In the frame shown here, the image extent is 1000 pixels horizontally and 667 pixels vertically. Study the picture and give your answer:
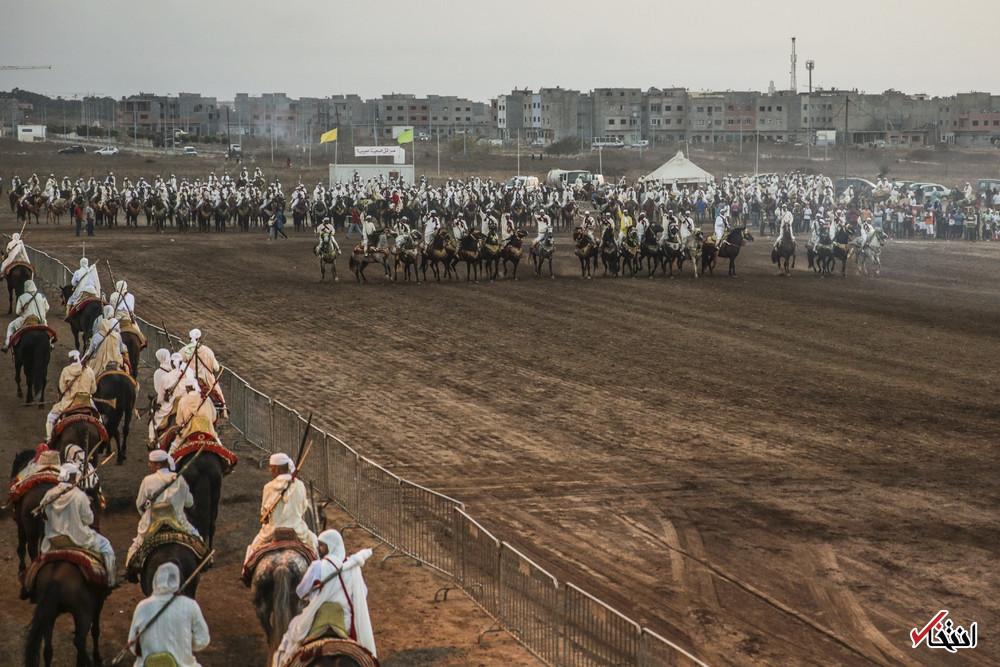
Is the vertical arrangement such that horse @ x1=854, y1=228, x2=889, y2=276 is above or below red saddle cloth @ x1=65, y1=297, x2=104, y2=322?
above

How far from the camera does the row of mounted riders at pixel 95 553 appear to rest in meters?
8.48

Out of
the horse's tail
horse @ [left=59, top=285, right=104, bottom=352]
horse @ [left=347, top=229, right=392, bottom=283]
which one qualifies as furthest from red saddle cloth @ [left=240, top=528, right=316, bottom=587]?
horse @ [left=347, top=229, right=392, bottom=283]

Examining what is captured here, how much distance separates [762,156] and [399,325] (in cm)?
6966

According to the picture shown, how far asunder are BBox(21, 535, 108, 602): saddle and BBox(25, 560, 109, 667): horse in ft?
0.08

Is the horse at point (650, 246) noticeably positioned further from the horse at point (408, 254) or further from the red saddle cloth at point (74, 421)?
the red saddle cloth at point (74, 421)

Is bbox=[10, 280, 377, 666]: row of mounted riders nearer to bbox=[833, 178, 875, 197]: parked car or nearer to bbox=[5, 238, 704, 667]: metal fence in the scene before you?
bbox=[5, 238, 704, 667]: metal fence

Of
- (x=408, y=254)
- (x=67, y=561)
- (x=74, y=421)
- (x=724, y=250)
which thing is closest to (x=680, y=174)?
(x=724, y=250)

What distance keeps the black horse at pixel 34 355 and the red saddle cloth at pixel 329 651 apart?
11.6 metres

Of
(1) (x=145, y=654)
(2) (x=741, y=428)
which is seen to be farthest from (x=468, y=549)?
(2) (x=741, y=428)

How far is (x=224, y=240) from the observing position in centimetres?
4478

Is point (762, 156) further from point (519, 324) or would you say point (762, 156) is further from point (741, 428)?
point (741, 428)

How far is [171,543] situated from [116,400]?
611 centimetres

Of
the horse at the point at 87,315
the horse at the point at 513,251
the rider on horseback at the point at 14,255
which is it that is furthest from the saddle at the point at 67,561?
the horse at the point at 513,251

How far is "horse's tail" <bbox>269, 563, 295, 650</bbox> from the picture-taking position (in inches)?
342
